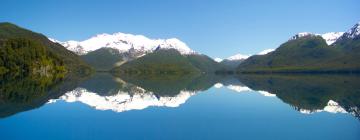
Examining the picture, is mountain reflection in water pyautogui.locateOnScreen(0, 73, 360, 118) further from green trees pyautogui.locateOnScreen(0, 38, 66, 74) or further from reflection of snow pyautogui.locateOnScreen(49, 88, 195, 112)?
green trees pyautogui.locateOnScreen(0, 38, 66, 74)

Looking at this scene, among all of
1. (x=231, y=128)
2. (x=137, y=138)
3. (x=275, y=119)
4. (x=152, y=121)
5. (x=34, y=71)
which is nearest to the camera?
(x=137, y=138)

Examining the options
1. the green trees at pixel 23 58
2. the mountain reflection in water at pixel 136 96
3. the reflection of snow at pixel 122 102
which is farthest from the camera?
the green trees at pixel 23 58

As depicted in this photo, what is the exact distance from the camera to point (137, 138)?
22.5 metres

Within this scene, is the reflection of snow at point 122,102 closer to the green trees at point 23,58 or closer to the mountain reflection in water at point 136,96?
the mountain reflection in water at point 136,96

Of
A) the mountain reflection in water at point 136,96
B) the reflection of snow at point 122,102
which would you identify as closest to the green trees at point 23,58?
the mountain reflection in water at point 136,96

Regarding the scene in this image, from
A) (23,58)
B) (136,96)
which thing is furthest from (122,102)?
(23,58)

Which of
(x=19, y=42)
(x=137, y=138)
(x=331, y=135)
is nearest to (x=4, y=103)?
(x=137, y=138)

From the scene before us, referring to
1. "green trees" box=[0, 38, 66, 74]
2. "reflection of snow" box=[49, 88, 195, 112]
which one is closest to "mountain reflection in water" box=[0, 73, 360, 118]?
"reflection of snow" box=[49, 88, 195, 112]

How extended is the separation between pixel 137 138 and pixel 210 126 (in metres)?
7.03

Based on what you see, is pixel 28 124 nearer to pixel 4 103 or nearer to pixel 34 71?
pixel 4 103

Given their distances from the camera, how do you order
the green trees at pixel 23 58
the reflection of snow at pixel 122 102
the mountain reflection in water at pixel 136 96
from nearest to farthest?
the mountain reflection in water at pixel 136 96, the reflection of snow at pixel 122 102, the green trees at pixel 23 58

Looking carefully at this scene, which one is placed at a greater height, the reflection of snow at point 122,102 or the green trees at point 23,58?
the green trees at point 23,58

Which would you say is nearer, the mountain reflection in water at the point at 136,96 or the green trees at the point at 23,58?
the mountain reflection in water at the point at 136,96

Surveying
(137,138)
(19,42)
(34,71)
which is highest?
(19,42)
